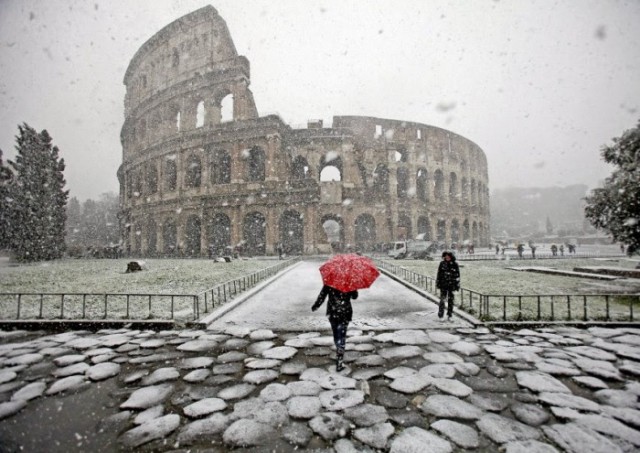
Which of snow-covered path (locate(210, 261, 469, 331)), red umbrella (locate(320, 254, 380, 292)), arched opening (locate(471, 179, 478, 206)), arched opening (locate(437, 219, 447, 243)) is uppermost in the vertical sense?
arched opening (locate(471, 179, 478, 206))

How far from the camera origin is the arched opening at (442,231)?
34.0 m

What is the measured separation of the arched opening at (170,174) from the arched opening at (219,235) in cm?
562

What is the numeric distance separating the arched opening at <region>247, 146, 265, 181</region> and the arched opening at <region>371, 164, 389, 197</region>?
10.2 m

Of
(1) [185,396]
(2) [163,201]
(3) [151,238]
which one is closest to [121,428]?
(1) [185,396]

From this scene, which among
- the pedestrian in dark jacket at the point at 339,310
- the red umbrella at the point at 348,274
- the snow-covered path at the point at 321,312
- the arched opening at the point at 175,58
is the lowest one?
the snow-covered path at the point at 321,312

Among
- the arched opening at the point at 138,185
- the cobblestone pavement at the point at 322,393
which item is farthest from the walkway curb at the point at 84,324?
the arched opening at the point at 138,185

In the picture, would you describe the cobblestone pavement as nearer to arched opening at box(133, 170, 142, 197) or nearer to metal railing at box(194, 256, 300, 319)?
metal railing at box(194, 256, 300, 319)

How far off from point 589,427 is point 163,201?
30791mm

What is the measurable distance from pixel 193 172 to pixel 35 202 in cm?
1189

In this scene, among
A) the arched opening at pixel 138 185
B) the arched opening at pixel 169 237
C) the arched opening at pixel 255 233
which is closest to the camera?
the arched opening at pixel 255 233

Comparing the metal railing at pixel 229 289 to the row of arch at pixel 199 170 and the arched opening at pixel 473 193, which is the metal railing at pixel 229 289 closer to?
the row of arch at pixel 199 170

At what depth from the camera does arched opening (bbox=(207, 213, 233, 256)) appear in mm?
26797

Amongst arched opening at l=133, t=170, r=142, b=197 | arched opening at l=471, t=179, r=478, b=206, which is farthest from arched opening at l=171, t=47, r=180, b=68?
arched opening at l=471, t=179, r=478, b=206

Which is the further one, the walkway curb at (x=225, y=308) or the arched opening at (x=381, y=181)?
the arched opening at (x=381, y=181)
